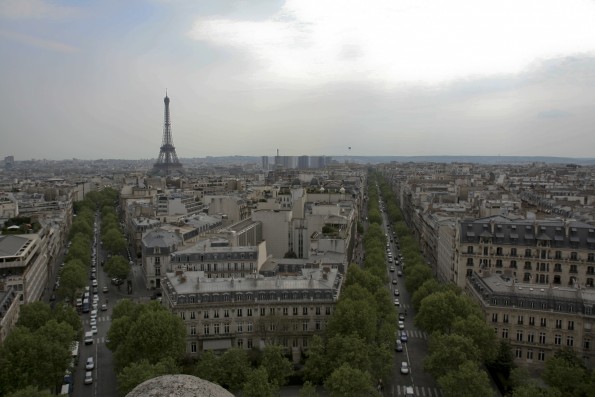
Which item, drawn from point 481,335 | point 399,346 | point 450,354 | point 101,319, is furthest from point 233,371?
point 101,319

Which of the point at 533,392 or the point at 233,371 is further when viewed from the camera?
the point at 233,371

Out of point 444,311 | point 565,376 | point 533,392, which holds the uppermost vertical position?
point 444,311

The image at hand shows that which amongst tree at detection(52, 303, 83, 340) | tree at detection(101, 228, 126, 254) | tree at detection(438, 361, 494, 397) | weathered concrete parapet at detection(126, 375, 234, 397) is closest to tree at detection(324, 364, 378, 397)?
tree at detection(438, 361, 494, 397)

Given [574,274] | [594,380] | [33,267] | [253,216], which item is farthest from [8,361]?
[574,274]

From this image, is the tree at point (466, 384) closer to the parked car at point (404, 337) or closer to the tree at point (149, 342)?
the parked car at point (404, 337)

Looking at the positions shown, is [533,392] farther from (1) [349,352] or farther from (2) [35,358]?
(2) [35,358]

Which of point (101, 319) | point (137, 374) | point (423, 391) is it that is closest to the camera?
point (137, 374)

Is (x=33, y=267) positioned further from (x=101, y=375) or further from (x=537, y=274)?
(x=537, y=274)

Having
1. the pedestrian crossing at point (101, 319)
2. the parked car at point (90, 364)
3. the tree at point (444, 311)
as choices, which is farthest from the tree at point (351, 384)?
the pedestrian crossing at point (101, 319)
